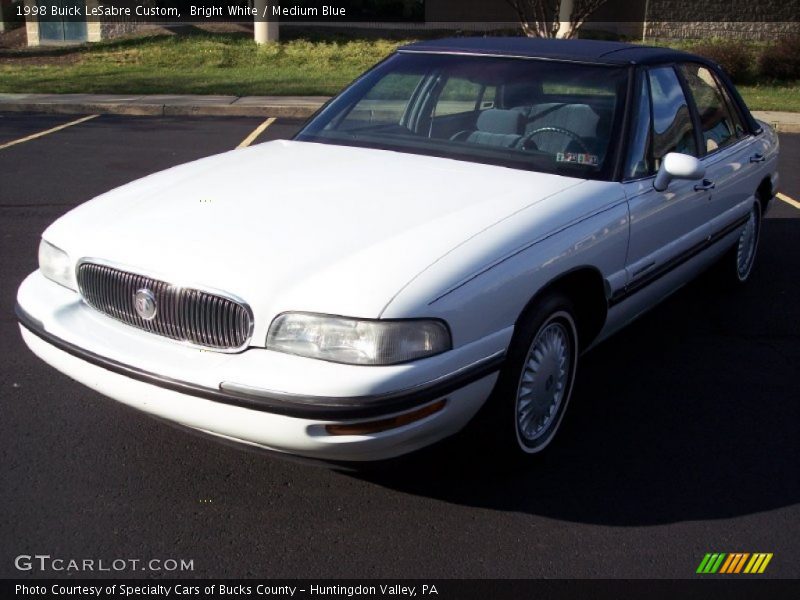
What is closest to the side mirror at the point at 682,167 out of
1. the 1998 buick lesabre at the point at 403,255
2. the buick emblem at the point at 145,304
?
the 1998 buick lesabre at the point at 403,255

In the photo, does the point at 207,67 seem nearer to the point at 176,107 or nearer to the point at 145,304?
the point at 176,107

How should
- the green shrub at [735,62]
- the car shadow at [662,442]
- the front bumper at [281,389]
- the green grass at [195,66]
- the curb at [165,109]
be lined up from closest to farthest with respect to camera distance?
the front bumper at [281,389]
the car shadow at [662,442]
the curb at [165,109]
the green grass at [195,66]
the green shrub at [735,62]

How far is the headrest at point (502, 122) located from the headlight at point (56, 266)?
2.00 m

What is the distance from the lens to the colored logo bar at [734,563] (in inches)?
124

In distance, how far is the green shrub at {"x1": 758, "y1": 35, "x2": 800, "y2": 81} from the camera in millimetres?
18906

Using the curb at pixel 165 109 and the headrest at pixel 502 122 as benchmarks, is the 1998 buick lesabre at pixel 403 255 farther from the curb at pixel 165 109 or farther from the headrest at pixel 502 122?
the curb at pixel 165 109

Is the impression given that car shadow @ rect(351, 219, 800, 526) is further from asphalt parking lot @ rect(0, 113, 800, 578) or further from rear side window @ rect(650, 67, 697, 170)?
rear side window @ rect(650, 67, 697, 170)

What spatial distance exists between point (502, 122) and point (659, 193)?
0.80 metres

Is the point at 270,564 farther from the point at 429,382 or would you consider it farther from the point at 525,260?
the point at 525,260

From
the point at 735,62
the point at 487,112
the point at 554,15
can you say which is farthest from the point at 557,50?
the point at 554,15

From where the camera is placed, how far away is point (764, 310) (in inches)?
228
